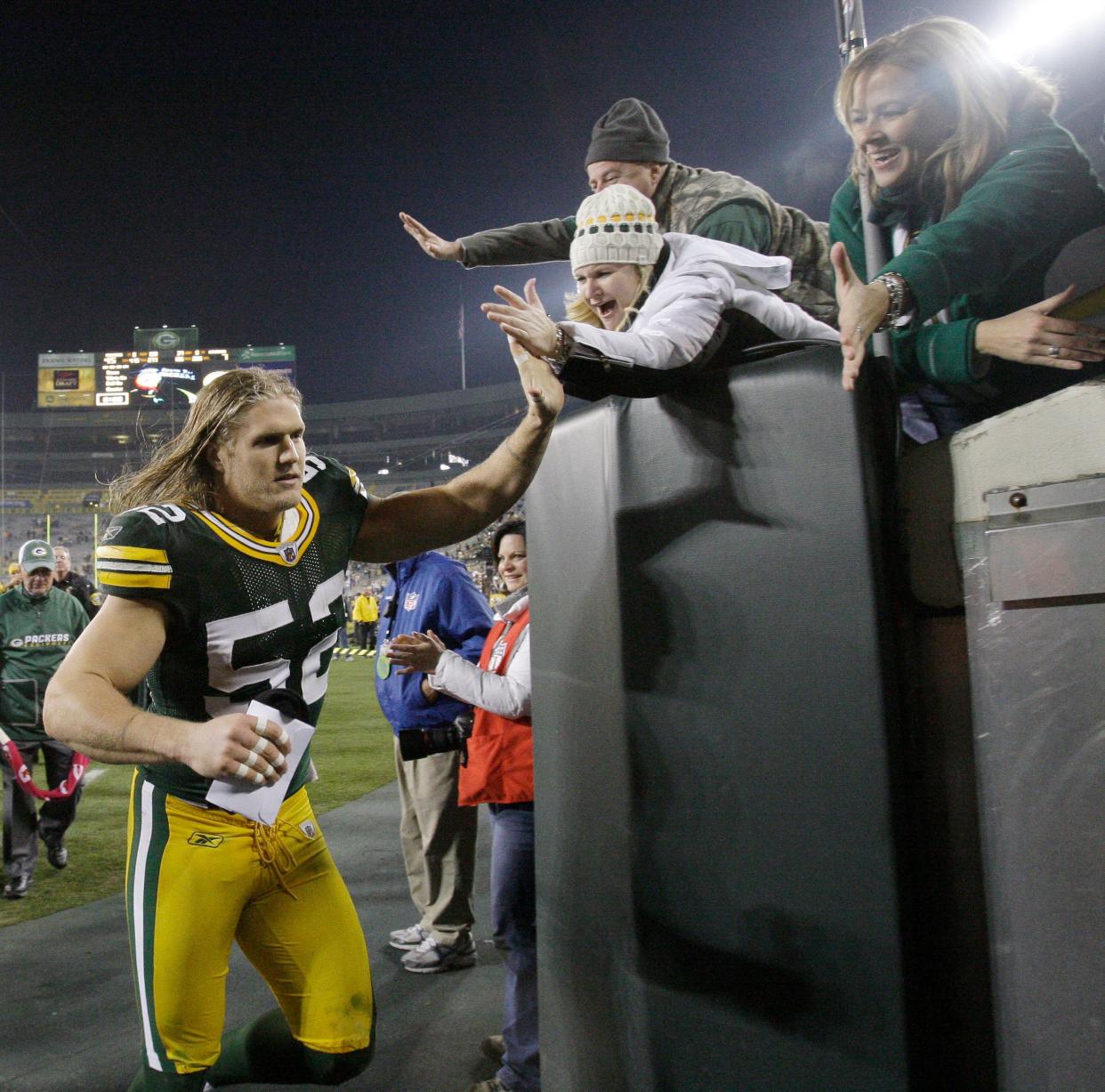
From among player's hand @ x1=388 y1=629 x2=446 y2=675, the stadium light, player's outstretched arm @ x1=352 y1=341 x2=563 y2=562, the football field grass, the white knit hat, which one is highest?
the stadium light

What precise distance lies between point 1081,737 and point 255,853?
5.80 ft

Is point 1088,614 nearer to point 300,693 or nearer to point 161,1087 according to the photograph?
point 300,693

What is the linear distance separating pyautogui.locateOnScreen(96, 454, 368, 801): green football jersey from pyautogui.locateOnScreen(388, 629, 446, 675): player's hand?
872 millimetres

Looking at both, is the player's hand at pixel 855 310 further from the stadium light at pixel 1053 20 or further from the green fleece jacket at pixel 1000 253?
the stadium light at pixel 1053 20

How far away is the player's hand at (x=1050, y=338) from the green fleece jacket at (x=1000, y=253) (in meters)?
0.11

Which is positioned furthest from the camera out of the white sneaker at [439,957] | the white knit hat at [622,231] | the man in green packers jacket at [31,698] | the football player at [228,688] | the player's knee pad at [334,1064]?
the man in green packers jacket at [31,698]

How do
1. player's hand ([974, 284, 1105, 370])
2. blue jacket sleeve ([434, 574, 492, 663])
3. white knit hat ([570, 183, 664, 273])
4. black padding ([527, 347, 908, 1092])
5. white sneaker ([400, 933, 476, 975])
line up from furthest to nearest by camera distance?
1. blue jacket sleeve ([434, 574, 492, 663])
2. white sneaker ([400, 933, 476, 975])
3. white knit hat ([570, 183, 664, 273])
4. black padding ([527, 347, 908, 1092])
5. player's hand ([974, 284, 1105, 370])

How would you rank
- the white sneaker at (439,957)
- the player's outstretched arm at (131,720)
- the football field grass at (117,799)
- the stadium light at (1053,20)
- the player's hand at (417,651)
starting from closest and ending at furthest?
the player's outstretched arm at (131,720) < the player's hand at (417,651) < the white sneaker at (439,957) < the stadium light at (1053,20) < the football field grass at (117,799)

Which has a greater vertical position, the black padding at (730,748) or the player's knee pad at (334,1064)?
the black padding at (730,748)

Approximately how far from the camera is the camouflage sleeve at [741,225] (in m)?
2.42

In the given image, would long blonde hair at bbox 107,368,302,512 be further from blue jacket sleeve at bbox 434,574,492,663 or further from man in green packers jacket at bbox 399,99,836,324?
blue jacket sleeve at bbox 434,574,492,663

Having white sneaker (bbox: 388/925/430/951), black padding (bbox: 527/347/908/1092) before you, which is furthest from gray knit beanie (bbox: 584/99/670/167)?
white sneaker (bbox: 388/925/430/951)

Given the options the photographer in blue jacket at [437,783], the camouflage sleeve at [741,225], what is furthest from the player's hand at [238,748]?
the photographer in blue jacket at [437,783]

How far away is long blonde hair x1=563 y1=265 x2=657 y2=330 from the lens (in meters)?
2.11
